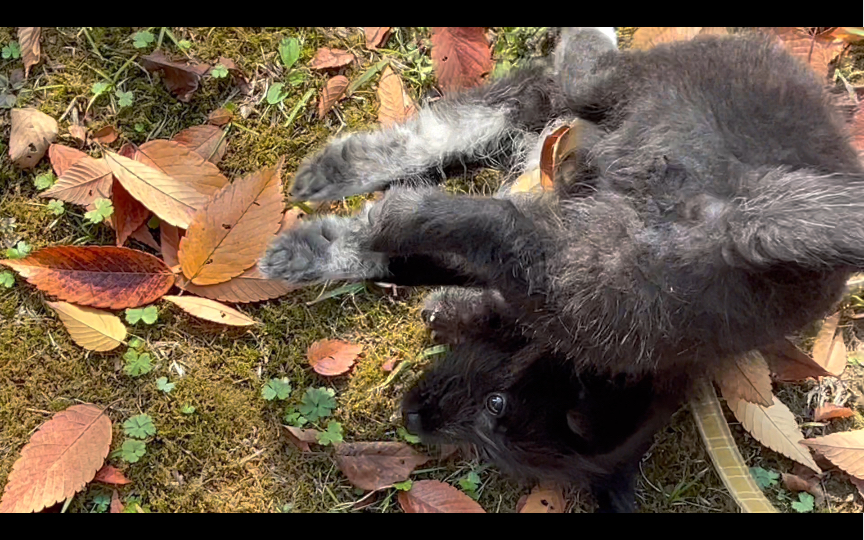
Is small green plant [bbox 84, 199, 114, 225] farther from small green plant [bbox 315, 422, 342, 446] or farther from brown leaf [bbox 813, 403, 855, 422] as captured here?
brown leaf [bbox 813, 403, 855, 422]

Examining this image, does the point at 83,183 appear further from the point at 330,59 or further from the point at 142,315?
the point at 330,59

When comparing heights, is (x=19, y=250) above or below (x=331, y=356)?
above

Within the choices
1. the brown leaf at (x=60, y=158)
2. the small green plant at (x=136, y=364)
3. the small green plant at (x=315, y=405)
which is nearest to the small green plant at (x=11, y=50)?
the brown leaf at (x=60, y=158)

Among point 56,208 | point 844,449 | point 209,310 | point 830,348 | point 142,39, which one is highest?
point 142,39

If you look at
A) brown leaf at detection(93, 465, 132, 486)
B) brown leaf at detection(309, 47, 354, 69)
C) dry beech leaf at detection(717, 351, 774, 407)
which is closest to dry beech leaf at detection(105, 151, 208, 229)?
brown leaf at detection(309, 47, 354, 69)

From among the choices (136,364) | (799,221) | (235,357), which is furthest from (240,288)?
(799,221)

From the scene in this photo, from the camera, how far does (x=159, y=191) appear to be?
2.81 metres

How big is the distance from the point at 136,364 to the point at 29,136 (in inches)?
38.9

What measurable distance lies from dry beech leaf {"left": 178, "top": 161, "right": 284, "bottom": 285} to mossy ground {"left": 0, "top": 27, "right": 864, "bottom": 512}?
20 centimetres

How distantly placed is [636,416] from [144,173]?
2.03 m

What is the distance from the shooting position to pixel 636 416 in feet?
7.80

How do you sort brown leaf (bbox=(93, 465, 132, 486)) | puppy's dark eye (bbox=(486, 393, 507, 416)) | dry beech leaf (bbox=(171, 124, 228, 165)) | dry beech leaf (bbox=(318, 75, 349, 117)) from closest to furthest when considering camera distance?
puppy's dark eye (bbox=(486, 393, 507, 416))
brown leaf (bbox=(93, 465, 132, 486))
dry beech leaf (bbox=(171, 124, 228, 165))
dry beech leaf (bbox=(318, 75, 349, 117))

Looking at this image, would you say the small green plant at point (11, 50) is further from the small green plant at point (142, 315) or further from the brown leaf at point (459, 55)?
the brown leaf at point (459, 55)

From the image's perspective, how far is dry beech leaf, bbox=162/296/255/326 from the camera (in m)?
2.81
